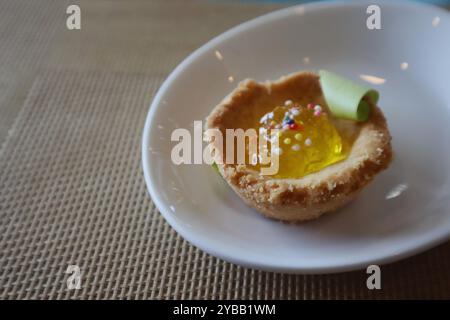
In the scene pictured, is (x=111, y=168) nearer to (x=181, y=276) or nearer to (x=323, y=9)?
(x=181, y=276)

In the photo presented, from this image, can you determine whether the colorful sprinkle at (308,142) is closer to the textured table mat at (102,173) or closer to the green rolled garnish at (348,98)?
the green rolled garnish at (348,98)

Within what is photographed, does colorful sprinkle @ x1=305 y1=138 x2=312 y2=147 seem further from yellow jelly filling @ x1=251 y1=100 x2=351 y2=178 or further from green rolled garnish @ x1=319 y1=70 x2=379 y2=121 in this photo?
green rolled garnish @ x1=319 y1=70 x2=379 y2=121

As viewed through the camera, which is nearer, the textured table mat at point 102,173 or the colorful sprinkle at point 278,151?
the textured table mat at point 102,173

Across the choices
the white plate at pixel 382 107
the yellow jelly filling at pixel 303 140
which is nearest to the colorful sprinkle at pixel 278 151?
the yellow jelly filling at pixel 303 140

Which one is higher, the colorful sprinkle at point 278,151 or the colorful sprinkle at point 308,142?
the colorful sprinkle at point 308,142

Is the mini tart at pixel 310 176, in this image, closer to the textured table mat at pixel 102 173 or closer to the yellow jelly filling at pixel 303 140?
the yellow jelly filling at pixel 303 140

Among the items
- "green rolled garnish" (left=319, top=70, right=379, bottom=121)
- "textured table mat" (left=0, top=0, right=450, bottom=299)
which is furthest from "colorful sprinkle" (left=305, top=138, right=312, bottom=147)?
"textured table mat" (left=0, top=0, right=450, bottom=299)

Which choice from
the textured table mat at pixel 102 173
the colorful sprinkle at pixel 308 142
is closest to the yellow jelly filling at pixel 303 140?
the colorful sprinkle at pixel 308 142
